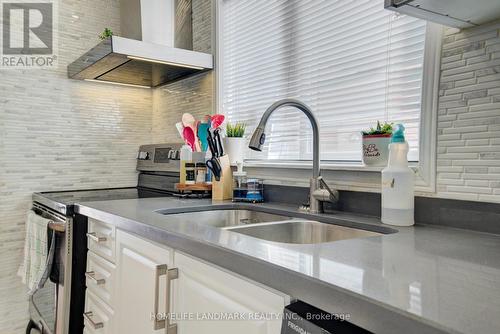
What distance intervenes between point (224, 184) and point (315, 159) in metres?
0.53

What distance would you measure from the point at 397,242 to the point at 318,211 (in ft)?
1.51

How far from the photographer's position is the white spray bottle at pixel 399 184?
1.02 metres

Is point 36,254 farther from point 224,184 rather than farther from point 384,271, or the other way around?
point 384,271

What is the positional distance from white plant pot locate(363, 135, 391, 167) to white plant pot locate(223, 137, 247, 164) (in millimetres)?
705

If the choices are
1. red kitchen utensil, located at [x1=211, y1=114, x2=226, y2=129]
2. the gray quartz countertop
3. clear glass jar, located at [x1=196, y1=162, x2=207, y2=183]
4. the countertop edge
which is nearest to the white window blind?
red kitchen utensil, located at [x1=211, y1=114, x2=226, y2=129]

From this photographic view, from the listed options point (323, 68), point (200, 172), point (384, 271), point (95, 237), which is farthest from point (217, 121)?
point (384, 271)

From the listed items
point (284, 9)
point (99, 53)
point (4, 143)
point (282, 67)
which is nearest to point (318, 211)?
point (282, 67)

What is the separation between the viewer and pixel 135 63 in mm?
1950

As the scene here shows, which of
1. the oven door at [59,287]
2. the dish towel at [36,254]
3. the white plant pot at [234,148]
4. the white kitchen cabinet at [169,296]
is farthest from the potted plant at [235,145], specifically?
the dish towel at [36,254]

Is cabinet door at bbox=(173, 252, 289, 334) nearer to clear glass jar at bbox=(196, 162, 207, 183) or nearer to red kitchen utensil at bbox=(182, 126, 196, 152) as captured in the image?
clear glass jar at bbox=(196, 162, 207, 183)

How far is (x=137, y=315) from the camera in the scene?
1149mm

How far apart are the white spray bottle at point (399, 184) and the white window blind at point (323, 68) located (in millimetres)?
175

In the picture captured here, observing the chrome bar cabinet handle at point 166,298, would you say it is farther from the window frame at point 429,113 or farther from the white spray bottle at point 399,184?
the window frame at point 429,113

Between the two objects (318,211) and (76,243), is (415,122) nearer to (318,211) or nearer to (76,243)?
(318,211)
